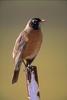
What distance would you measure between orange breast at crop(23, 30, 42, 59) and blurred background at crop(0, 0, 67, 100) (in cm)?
95

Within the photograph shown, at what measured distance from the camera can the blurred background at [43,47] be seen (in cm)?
214

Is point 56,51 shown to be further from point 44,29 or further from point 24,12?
point 24,12

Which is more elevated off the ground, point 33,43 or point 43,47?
point 33,43

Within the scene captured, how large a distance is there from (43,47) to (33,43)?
1.00 m

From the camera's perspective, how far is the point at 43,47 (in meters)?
2.16

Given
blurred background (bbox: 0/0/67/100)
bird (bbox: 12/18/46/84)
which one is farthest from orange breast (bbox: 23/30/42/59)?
blurred background (bbox: 0/0/67/100)

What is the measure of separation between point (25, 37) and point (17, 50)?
0.08 meters

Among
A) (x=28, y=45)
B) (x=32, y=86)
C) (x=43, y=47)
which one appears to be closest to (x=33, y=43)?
(x=28, y=45)

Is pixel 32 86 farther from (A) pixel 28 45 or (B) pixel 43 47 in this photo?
(B) pixel 43 47

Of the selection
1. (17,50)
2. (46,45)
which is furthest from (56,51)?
(17,50)

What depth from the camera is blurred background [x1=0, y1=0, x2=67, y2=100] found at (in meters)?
2.14

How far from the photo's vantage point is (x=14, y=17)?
2.17 m

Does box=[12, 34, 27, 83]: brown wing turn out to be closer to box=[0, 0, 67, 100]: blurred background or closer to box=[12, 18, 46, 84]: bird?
box=[12, 18, 46, 84]: bird

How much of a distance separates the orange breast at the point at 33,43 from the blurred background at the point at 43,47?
37.5 inches
